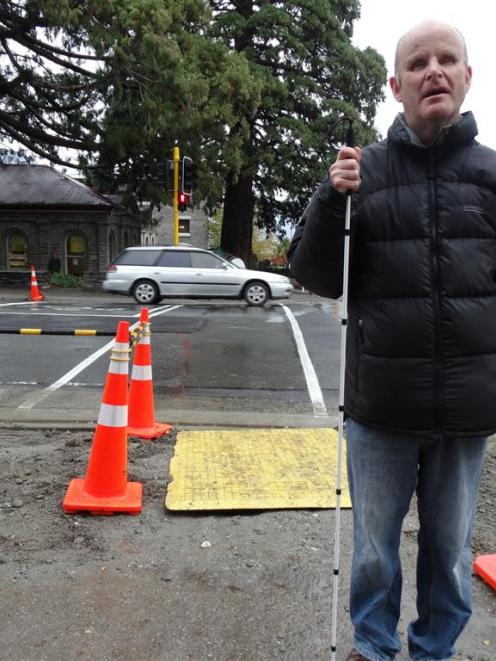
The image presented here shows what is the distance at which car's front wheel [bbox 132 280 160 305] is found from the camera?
17438 millimetres

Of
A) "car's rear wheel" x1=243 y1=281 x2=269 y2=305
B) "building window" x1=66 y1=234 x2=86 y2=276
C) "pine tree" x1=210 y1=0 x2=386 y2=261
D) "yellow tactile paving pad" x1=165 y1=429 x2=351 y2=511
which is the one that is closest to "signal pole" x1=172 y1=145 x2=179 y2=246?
"car's rear wheel" x1=243 y1=281 x2=269 y2=305

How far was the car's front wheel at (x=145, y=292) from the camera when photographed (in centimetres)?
1744

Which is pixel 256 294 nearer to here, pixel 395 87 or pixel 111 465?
pixel 111 465

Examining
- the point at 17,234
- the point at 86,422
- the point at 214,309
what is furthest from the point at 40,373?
the point at 17,234

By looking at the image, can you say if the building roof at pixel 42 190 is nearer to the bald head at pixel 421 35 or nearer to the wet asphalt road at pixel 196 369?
the wet asphalt road at pixel 196 369

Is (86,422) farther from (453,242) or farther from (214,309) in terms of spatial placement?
(214,309)

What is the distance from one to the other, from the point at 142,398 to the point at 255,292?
12693 mm

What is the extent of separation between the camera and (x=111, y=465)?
361cm

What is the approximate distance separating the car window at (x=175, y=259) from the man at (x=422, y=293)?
15.6 m

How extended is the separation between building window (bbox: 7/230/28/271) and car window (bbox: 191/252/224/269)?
1282 cm

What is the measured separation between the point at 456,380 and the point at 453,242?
0.44 metres

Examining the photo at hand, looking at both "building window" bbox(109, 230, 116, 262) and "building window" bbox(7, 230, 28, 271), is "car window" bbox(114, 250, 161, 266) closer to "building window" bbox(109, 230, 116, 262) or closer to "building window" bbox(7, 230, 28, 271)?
"building window" bbox(109, 230, 116, 262)

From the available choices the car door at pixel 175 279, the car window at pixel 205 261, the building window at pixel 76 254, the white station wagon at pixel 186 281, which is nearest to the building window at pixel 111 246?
the building window at pixel 76 254

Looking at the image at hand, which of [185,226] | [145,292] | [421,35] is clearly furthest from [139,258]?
[185,226]
